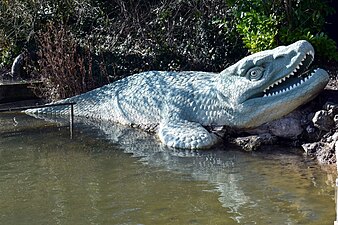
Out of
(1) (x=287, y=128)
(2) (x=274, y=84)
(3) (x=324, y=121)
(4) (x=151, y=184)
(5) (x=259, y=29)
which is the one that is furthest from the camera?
(5) (x=259, y=29)

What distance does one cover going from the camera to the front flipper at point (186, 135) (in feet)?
26.8

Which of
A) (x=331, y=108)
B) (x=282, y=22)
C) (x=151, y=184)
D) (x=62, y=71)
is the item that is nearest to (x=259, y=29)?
(x=282, y=22)

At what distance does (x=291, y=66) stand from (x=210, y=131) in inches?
51.3

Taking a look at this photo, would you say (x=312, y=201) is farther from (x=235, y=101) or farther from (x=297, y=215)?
(x=235, y=101)

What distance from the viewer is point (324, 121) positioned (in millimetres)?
7910

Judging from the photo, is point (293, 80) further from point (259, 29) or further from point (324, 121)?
point (259, 29)

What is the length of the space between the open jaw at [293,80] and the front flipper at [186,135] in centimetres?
84

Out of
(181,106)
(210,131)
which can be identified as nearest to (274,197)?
(210,131)

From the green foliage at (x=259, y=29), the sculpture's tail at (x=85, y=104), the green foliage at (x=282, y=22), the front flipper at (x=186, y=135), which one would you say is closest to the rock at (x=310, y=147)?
the front flipper at (x=186, y=135)

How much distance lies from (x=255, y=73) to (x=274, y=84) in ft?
0.90

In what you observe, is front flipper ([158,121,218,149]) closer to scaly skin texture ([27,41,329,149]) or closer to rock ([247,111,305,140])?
scaly skin texture ([27,41,329,149])

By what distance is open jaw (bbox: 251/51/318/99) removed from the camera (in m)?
8.35

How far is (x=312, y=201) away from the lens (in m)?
5.88

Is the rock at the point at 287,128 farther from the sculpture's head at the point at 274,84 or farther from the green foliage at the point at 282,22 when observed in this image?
the green foliage at the point at 282,22
